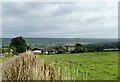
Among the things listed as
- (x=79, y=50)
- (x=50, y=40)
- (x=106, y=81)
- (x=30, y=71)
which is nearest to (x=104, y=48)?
(x=79, y=50)

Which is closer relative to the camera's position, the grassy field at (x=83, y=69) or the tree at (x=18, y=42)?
the grassy field at (x=83, y=69)

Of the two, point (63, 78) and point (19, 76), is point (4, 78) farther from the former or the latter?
point (63, 78)

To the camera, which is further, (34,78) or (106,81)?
(106,81)

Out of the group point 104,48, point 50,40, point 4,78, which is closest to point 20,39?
point 50,40

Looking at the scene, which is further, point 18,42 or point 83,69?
point 18,42

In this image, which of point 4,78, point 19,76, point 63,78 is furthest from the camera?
point 4,78

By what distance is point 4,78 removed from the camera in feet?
33.0

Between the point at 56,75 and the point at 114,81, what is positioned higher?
the point at 56,75

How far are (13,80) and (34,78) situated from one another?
4.65 feet

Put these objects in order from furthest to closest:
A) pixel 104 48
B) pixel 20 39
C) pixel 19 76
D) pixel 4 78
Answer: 1. pixel 20 39
2. pixel 104 48
3. pixel 4 78
4. pixel 19 76

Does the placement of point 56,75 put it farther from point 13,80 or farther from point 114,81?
point 114,81

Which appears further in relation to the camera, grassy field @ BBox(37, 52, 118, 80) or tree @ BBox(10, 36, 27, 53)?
tree @ BBox(10, 36, 27, 53)

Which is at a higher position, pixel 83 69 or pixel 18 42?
pixel 83 69

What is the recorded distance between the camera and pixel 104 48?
41.4 metres
